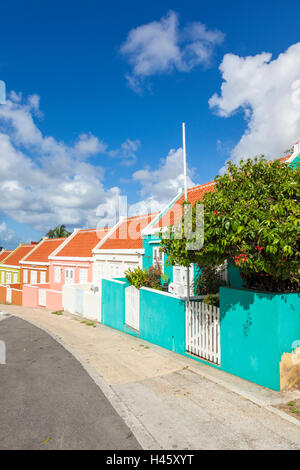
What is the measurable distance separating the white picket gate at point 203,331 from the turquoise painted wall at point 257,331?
0.36 m

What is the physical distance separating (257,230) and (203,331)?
3662 mm

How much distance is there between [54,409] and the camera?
19.3 ft

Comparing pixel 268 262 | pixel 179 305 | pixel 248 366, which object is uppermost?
pixel 268 262

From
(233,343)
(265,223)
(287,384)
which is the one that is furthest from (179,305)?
(265,223)

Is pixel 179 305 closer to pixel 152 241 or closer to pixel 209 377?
pixel 209 377

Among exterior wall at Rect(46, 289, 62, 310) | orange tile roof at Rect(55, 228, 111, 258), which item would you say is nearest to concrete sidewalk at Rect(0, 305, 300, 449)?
exterior wall at Rect(46, 289, 62, 310)

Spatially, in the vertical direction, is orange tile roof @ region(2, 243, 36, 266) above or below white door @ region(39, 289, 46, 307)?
above

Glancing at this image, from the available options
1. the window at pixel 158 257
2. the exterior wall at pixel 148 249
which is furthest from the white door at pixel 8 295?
the window at pixel 158 257

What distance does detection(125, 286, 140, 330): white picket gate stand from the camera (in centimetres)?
1212

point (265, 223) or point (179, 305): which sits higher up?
point (265, 223)

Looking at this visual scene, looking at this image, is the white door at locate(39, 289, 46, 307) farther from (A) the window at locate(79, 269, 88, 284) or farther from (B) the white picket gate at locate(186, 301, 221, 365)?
(B) the white picket gate at locate(186, 301, 221, 365)

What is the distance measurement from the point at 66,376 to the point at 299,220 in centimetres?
658

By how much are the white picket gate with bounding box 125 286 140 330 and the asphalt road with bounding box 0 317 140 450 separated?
128 inches

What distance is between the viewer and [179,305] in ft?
30.3
